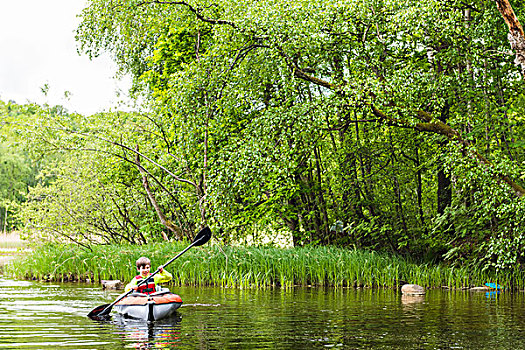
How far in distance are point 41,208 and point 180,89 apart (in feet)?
25.7

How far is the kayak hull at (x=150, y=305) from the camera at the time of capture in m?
9.24

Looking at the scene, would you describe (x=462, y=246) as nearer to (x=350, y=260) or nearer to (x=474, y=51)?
(x=350, y=260)

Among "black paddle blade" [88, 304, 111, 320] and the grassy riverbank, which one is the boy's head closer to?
"black paddle blade" [88, 304, 111, 320]

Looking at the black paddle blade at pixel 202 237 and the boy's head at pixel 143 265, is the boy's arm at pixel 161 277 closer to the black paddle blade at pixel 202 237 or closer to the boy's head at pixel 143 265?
the boy's head at pixel 143 265

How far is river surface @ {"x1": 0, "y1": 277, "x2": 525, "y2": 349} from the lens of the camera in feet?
23.1

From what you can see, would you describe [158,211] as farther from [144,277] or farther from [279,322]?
[279,322]

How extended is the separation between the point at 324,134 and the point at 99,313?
26.1 ft

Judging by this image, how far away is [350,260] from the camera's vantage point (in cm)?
1497

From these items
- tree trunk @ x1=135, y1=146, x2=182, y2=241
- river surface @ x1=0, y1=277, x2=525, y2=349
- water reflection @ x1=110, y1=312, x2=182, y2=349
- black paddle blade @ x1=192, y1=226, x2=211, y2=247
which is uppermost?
tree trunk @ x1=135, y1=146, x2=182, y2=241

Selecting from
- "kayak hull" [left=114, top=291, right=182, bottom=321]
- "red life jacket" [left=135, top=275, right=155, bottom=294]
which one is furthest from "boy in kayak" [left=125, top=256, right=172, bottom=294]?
"kayak hull" [left=114, top=291, right=182, bottom=321]

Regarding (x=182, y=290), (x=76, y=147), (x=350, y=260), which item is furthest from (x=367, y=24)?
(x=76, y=147)

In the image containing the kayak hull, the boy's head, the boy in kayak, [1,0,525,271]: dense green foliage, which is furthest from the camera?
[1,0,525,271]: dense green foliage

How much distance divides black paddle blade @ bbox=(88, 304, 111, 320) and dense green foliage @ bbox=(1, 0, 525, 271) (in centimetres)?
424

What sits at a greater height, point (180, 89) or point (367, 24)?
point (367, 24)
